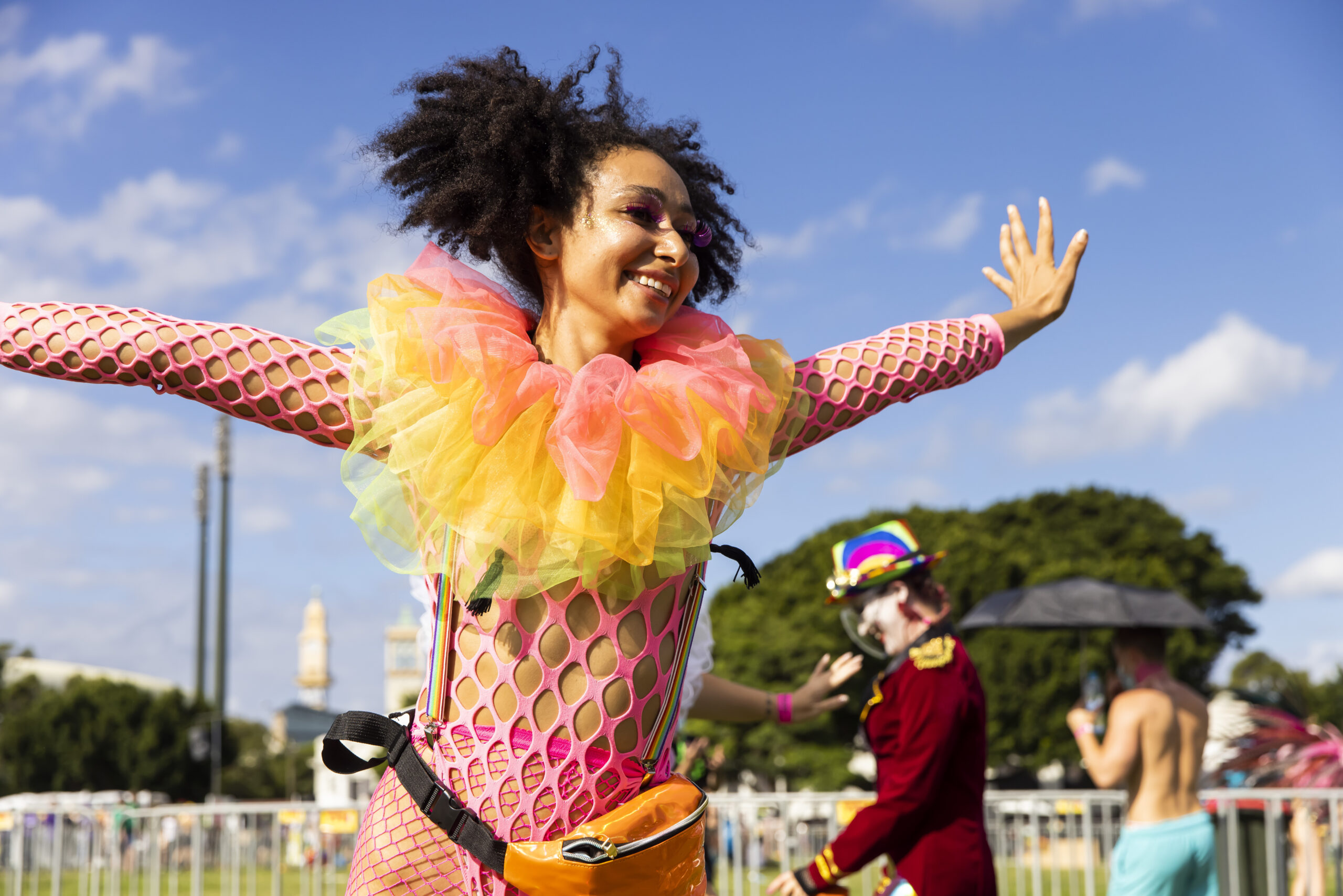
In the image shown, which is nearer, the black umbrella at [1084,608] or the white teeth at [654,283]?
the white teeth at [654,283]

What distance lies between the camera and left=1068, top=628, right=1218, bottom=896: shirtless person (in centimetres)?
575

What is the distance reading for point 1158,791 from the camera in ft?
19.2

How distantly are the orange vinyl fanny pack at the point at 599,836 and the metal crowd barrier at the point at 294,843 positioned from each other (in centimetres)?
781

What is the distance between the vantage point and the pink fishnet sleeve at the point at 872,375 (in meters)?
2.48

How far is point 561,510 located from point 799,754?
3154cm

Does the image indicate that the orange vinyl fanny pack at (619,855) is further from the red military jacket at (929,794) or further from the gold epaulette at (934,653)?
the gold epaulette at (934,653)

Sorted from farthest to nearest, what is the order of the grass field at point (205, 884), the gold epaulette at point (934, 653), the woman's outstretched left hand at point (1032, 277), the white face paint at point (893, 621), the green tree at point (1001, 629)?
the green tree at point (1001, 629)
the grass field at point (205, 884)
the white face paint at point (893, 621)
the gold epaulette at point (934, 653)
the woman's outstretched left hand at point (1032, 277)

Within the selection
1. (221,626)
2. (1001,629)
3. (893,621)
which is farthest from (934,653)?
(221,626)

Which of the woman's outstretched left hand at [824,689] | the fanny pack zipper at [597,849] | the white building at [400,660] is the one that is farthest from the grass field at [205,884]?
the white building at [400,660]

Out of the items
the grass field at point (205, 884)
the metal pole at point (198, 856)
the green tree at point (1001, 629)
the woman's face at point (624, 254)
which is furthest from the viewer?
the green tree at point (1001, 629)

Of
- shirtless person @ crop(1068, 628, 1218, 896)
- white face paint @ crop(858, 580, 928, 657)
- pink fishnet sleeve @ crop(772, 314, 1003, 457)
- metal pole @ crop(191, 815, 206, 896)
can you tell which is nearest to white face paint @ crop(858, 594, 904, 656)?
white face paint @ crop(858, 580, 928, 657)

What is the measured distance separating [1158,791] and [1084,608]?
3975mm

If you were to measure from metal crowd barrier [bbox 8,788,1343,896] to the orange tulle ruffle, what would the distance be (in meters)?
8.00

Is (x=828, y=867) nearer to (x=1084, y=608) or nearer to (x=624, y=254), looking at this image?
Answer: (x=624, y=254)
